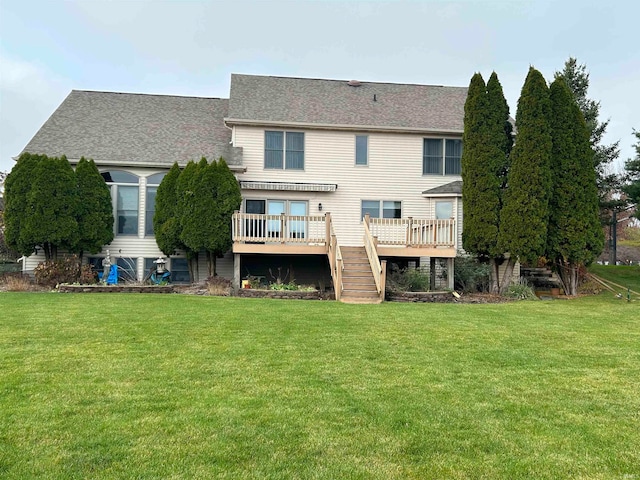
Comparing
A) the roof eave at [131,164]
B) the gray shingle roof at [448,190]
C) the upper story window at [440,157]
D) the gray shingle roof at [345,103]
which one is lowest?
the gray shingle roof at [448,190]

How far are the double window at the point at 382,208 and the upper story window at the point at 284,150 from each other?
9.33ft

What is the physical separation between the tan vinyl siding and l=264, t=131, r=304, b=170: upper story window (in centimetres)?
19

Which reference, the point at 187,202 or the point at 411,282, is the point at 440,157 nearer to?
the point at 411,282

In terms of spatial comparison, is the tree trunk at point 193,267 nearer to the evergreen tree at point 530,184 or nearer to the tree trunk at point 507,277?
the evergreen tree at point 530,184

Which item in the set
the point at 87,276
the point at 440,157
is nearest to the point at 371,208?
the point at 440,157

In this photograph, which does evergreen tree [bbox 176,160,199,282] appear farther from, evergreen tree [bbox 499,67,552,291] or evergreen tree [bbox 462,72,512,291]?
evergreen tree [bbox 499,67,552,291]

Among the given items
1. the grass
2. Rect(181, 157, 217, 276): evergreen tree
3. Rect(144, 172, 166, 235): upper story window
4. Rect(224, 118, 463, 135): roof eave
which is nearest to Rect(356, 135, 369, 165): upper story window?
Rect(224, 118, 463, 135): roof eave

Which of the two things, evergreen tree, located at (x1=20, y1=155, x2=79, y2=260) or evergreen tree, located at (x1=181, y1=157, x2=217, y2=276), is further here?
evergreen tree, located at (x1=181, y1=157, x2=217, y2=276)

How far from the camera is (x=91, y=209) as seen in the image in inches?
587

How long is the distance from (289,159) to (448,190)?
5904mm

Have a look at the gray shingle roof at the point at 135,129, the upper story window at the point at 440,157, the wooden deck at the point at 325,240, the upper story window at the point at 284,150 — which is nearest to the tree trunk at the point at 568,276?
the wooden deck at the point at 325,240

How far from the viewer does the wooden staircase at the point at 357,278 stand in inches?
481

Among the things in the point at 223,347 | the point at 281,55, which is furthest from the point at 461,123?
the point at 223,347

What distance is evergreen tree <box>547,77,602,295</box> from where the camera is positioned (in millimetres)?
14547
